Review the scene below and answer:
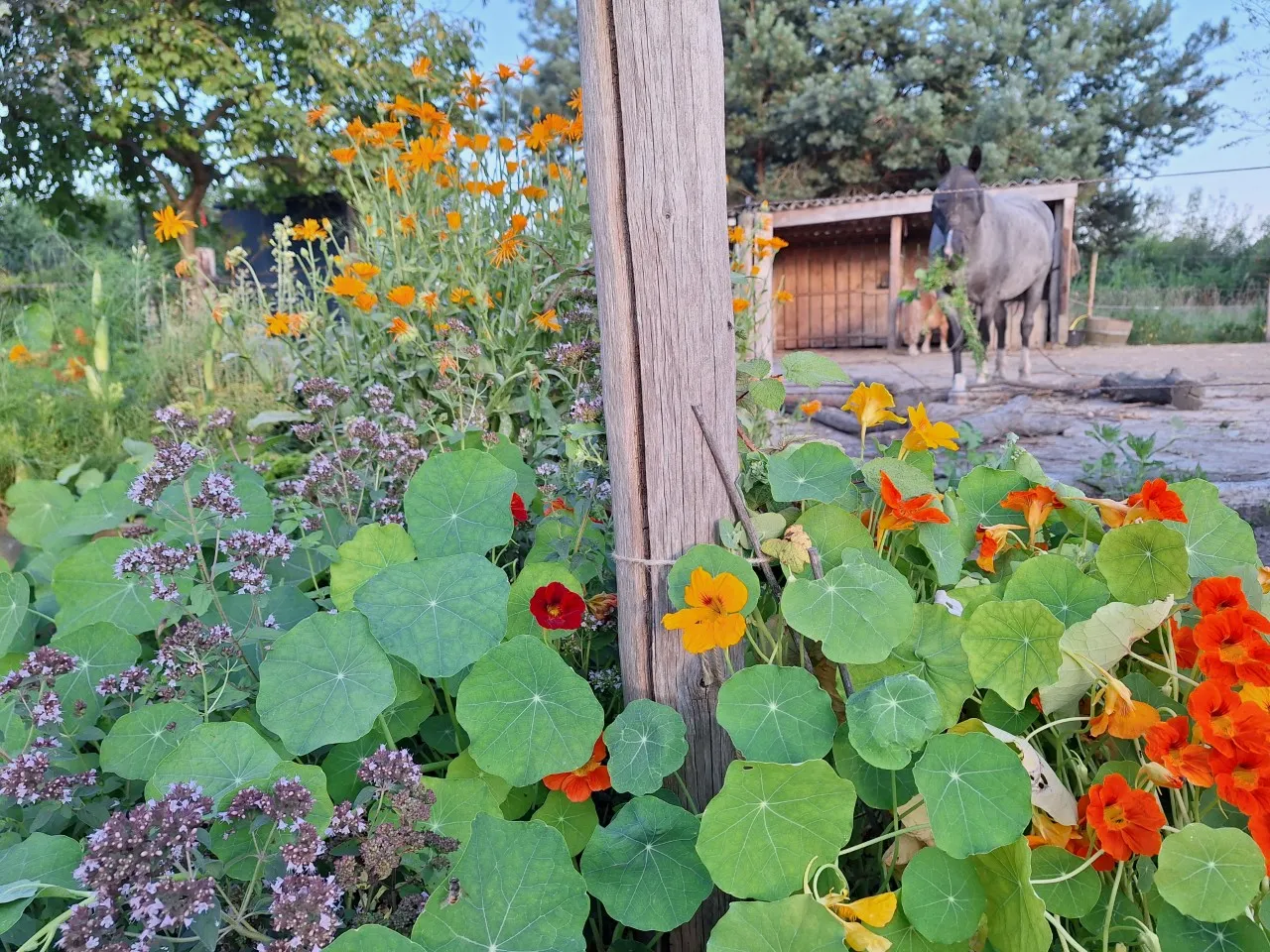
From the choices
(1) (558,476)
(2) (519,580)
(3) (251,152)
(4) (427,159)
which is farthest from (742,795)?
(3) (251,152)

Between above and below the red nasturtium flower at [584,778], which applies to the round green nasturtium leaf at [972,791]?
above

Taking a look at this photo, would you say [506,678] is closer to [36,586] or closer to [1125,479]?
[36,586]

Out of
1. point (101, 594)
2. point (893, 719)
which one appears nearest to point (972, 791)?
point (893, 719)

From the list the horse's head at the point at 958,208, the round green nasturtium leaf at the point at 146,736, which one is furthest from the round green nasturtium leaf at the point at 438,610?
the horse's head at the point at 958,208

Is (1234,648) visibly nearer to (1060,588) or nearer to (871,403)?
(1060,588)

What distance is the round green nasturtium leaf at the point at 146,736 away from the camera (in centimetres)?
100

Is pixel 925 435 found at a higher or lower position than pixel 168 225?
lower

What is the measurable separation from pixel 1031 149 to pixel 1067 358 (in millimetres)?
6303

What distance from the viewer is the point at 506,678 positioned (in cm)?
101

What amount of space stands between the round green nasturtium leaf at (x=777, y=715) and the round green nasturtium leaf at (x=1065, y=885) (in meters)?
0.26

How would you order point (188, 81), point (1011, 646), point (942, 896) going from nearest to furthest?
point (942, 896)
point (1011, 646)
point (188, 81)

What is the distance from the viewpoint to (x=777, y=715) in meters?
0.97

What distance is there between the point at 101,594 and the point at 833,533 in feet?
3.92

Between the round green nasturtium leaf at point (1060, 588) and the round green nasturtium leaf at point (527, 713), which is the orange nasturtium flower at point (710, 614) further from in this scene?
the round green nasturtium leaf at point (1060, 588)
